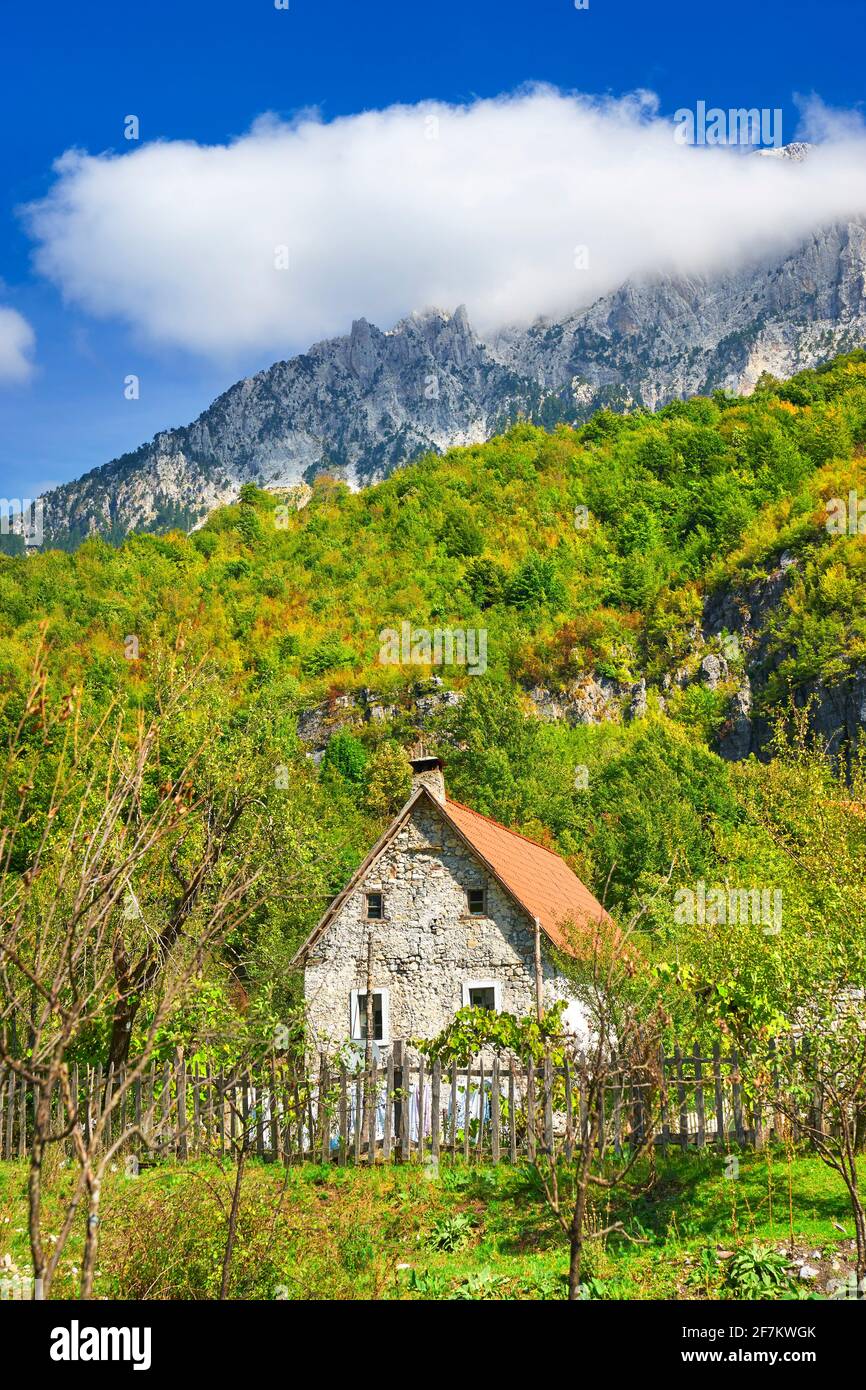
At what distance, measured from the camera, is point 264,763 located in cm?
3231

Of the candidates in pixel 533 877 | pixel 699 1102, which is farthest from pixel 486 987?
pixel 699 1102

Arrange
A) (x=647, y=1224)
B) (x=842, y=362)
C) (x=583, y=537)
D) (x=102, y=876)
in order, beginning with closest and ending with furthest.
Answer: (x=102, y=876) → (x=647, y=1224) → (x=583, y=537) → (x=842, y=362)

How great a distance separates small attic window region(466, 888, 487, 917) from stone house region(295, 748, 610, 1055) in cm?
2

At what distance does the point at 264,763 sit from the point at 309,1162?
17.8 meters

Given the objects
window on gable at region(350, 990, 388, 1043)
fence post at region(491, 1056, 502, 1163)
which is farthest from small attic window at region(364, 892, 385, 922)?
fence post at region(491, 1056, 502, 1163)

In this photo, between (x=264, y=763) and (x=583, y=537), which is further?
(x=583, y=537)

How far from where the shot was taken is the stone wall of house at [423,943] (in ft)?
84.0

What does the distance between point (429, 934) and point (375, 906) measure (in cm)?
162

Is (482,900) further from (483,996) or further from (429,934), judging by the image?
(483,996)

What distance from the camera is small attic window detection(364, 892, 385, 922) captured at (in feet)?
89.0

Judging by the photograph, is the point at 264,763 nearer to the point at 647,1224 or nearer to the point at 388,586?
the point at 647,1224

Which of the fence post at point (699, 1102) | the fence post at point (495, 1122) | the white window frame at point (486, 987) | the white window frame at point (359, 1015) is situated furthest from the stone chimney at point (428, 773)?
the fence post at point (699, 1102)

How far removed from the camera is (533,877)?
29.2 m
